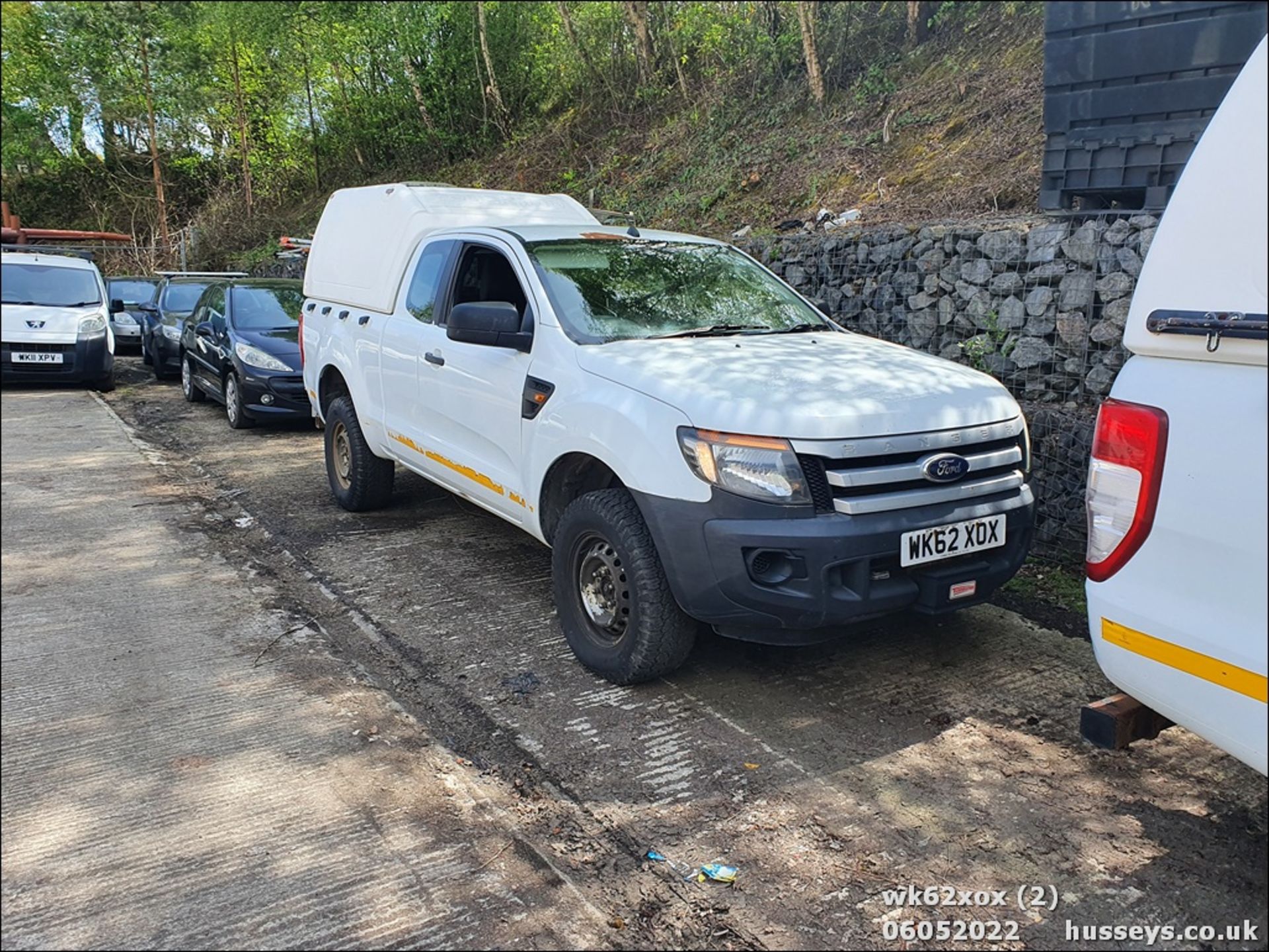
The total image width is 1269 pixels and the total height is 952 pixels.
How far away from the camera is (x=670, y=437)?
3.71 meters

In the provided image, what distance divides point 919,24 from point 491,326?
10.2m

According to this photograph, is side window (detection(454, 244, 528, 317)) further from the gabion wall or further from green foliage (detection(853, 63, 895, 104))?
green foliage (detection(853, 63, 895, 104))

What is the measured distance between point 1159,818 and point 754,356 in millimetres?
2304

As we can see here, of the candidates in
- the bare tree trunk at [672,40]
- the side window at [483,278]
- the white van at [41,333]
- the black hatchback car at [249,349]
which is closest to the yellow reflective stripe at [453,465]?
the side window at [483,278]

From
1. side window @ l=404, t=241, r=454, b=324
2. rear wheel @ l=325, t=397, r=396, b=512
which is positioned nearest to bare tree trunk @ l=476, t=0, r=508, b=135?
rear wheel @ l=325, t=397, r=396, b=512

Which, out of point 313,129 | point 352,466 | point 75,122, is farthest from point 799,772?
point 313,129

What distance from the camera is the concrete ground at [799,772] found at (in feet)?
9.05

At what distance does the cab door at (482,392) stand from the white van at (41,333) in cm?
173

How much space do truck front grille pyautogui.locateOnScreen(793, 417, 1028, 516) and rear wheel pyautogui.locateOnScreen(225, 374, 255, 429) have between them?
795 cm

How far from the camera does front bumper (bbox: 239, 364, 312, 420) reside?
9.90 meters

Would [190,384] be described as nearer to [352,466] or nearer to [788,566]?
[352,466]

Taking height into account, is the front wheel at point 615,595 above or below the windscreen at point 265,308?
below

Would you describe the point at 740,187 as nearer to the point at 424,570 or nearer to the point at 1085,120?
the point at 1085,120

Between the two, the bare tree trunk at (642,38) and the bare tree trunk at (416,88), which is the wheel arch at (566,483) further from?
the bare tree trunk at (416,88)
